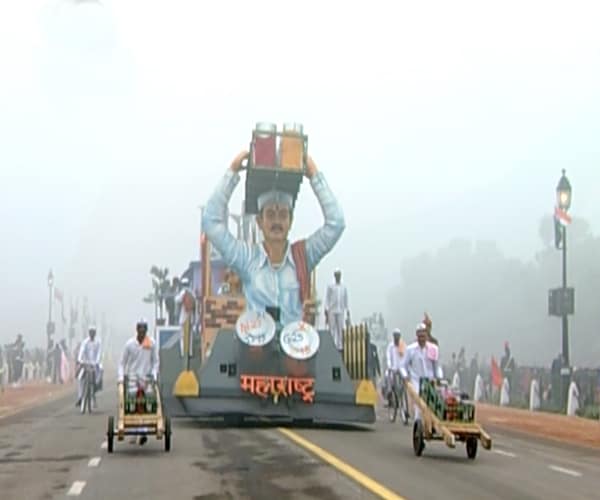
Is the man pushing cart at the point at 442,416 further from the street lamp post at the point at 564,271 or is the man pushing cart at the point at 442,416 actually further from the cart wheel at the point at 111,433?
the street lamp post at the point at 564,271

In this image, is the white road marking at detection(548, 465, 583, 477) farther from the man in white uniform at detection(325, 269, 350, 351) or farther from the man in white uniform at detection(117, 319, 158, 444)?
the man in white uniform at detection(325, 269, 350, 351)

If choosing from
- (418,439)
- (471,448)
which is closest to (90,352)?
(418,439)

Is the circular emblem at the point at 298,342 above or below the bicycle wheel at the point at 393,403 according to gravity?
above

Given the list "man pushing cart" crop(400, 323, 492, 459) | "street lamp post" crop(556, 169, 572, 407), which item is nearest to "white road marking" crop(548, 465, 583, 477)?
"man pushing cart" crop(400, 323, 492, 459)

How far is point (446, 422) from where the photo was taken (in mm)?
15586

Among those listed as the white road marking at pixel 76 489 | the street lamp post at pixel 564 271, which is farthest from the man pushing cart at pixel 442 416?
the street lamp post at pixel 564 271

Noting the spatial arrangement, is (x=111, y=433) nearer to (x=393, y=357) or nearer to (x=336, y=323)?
(x=393, y=357)

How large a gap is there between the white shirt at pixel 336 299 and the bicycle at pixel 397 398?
260cm

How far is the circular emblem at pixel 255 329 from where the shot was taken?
2209cm

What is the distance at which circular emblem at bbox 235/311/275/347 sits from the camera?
22094 mm

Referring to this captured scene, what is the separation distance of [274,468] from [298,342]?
8.07m

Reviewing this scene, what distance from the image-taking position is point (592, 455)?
18.6 meters

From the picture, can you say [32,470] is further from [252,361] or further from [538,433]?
[538,433]

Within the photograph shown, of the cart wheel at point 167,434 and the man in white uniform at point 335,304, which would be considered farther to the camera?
the man in white uniform at point 335,304
